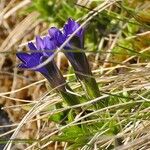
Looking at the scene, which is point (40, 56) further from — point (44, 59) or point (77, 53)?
point (77, 53)

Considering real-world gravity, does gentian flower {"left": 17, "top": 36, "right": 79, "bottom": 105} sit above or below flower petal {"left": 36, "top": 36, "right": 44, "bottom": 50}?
below

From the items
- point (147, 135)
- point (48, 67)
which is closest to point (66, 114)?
point (48, 67)

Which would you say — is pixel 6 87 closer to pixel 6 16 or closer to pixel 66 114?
pixel 6 16

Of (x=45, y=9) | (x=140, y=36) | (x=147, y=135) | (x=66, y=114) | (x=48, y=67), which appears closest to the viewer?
(x=147, y=135)

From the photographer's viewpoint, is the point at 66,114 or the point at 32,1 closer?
the point at 66,114

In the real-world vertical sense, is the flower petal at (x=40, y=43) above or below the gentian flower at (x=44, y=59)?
above
